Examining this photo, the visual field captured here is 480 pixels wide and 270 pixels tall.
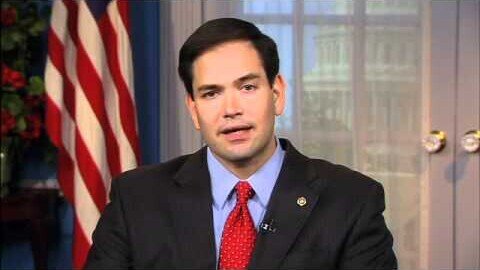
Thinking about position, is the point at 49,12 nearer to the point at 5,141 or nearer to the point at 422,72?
the point at 5,141

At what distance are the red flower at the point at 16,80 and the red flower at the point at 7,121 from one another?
10 centimetres

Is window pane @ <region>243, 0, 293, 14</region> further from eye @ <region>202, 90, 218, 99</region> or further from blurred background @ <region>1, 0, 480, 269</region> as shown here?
eye @ <region>202, 90, 218, 99</region>

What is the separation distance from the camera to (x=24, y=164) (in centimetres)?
266

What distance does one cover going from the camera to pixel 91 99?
2371 mm

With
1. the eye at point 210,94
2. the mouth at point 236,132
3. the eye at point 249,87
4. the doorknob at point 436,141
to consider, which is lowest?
the doorknob at point 436,141

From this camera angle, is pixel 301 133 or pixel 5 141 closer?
pixel 5 141

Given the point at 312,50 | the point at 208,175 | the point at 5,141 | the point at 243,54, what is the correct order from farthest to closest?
the point at 312,50
the point at 5,141
the point at 208,175
the point at 243,54

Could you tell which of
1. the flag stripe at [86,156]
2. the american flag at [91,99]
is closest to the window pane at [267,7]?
the american flag at [91,99]

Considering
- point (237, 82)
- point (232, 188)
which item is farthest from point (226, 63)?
point (232, 188)

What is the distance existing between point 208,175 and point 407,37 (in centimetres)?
145

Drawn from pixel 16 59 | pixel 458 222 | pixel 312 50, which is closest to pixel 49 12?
pixel 16 59

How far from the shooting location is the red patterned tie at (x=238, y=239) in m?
1.24

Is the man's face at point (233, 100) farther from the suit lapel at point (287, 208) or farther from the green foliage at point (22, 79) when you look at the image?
the green foliage at point (22, 79)

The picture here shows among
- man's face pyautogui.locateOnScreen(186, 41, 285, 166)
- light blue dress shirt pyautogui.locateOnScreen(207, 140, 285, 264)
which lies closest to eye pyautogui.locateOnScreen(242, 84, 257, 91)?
man's face pyautogui.locateOnScreen(186, 41, 285, 166)
